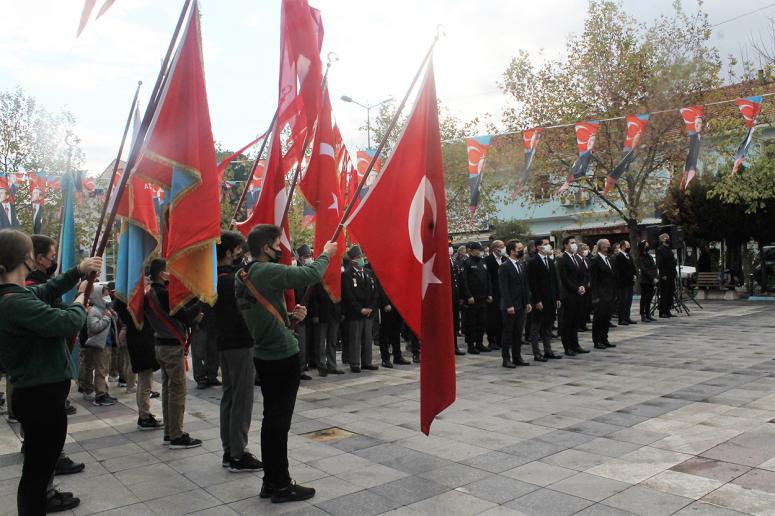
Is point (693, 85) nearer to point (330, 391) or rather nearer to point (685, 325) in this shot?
point (685, 325)

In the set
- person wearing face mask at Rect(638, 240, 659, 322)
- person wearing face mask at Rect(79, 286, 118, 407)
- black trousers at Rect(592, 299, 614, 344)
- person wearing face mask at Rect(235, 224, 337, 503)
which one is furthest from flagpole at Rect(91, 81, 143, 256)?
person wearing face mask at Rect(638, 240, 659, 322)

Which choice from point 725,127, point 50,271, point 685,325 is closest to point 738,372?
point 685,325

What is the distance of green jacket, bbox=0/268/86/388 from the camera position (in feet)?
12.2

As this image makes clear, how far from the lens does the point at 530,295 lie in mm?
11133

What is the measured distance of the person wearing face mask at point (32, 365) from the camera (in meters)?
3.75

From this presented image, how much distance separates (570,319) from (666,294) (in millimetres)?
7183

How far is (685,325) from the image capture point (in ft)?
51.2

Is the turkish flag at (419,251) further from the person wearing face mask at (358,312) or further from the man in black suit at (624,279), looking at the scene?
the man in black suit at (624,279)

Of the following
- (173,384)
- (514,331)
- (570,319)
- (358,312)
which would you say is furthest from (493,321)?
(173,384)

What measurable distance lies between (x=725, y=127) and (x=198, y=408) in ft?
63.9

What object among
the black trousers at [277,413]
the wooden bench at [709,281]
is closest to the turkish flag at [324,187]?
the black trousers at [277,413]

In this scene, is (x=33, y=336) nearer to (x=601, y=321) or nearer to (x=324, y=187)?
(x=324, y=187)

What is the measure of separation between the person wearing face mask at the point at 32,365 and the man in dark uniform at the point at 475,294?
9466 millimetres

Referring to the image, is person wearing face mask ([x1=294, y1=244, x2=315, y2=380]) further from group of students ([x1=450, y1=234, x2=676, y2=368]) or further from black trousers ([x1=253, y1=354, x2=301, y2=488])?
black trousers ([x1=253, y1=354, x2=301, y2=488])
